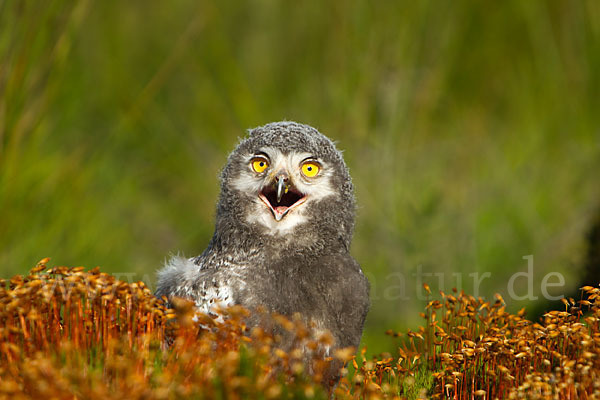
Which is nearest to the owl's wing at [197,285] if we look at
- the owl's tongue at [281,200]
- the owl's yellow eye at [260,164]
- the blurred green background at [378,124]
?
the owl's tongue at [281,200]

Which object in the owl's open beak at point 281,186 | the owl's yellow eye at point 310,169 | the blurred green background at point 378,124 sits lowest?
the owl's open beak at point 281,186

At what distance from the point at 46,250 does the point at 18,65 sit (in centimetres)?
127

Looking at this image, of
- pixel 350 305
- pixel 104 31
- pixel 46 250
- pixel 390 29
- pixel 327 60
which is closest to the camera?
pixel 350 305

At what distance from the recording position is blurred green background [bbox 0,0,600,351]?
15.5ft

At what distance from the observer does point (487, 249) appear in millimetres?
5387

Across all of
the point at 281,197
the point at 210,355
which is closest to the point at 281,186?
the point at 281,197

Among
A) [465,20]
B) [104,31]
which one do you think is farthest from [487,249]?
[104,31]

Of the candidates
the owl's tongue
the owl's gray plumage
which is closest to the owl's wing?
the owl's gray plumage

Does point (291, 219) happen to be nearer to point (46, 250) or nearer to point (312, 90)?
point (46, 250)

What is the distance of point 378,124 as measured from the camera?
4.94 meters

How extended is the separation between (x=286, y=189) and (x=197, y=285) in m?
0.52

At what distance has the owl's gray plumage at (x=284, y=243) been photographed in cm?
258

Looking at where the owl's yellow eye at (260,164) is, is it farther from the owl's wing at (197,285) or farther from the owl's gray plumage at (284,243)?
the owl's wing at (197,285)

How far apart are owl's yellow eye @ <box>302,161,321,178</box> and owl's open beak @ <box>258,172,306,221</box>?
8cm
